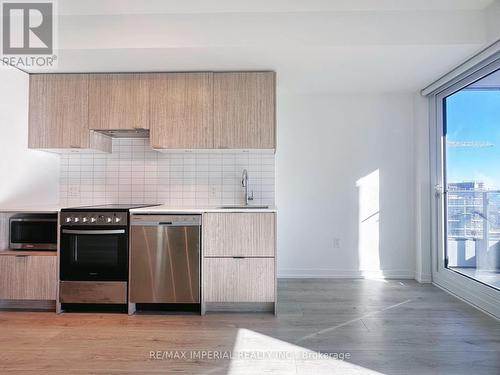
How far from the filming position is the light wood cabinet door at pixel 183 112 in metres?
3.19

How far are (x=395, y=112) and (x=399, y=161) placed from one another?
614 millimetres

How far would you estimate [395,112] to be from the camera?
4.04 m

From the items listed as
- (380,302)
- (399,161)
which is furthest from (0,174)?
(399,161)

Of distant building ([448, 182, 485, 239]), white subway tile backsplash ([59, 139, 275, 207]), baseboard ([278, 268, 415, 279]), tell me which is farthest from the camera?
baseboard ([278, 268, 415, 279])

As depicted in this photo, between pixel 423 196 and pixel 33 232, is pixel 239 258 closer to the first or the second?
pixel 33 232

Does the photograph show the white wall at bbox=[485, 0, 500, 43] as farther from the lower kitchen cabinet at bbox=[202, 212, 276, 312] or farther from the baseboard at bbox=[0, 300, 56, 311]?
the baseboard at bbox=[0, 300, 56, 311]

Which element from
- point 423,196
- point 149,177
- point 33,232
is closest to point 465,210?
point 423,196

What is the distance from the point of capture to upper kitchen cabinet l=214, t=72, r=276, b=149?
3.17 m

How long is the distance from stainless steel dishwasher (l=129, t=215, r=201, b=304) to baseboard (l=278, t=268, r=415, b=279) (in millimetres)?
1532

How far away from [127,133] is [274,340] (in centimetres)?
257

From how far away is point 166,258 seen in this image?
2807 mm

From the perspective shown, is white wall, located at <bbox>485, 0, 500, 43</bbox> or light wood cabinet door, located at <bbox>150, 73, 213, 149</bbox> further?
light wood cabinet door, located at <bbox>150, 73, 213, 149</bbox>

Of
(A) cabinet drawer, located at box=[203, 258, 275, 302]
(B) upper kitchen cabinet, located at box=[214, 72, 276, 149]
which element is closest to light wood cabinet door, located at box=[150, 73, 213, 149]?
(B) upper kitchen cabinet, located at box=[214, 72, 276, 149]

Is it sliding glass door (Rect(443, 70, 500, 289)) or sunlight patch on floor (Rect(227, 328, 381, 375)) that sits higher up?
sliding glass door (Rect(443, 70, 500, 289))
